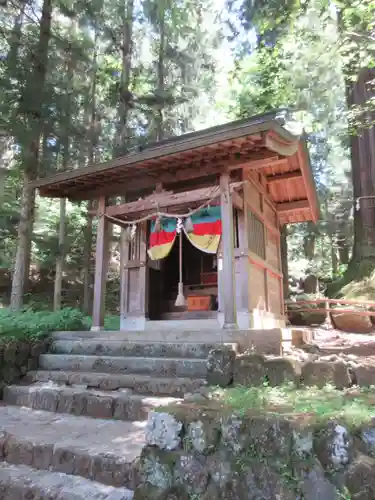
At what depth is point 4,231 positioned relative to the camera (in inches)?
558

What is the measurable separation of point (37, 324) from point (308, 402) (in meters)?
5.77

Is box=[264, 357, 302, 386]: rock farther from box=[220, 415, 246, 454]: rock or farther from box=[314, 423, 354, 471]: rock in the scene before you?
box=[314, 423, 354, 471]: rock

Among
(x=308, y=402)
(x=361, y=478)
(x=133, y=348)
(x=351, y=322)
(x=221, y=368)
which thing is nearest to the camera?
(x=361, y=478)

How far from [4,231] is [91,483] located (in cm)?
1310

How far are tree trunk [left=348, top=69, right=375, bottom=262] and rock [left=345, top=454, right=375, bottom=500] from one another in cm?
1194

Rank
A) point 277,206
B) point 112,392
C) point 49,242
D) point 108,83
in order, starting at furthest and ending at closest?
point 108,83
point 49,242
point 277,206
point 112,392

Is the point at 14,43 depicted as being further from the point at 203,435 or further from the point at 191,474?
the point at 191,474

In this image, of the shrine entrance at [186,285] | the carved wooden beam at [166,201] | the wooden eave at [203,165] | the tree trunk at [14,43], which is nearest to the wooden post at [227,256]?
the carved wooden beam at [166,201]

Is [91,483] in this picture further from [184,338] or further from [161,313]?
[161,313]

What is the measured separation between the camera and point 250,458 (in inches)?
92.2

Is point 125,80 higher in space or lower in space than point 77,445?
higher

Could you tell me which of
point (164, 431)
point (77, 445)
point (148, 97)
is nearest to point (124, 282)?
point (77, 445)

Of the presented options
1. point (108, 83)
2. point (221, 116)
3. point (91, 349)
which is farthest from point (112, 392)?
point (221, 116)

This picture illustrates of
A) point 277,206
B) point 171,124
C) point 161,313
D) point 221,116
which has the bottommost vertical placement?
point 161,313
